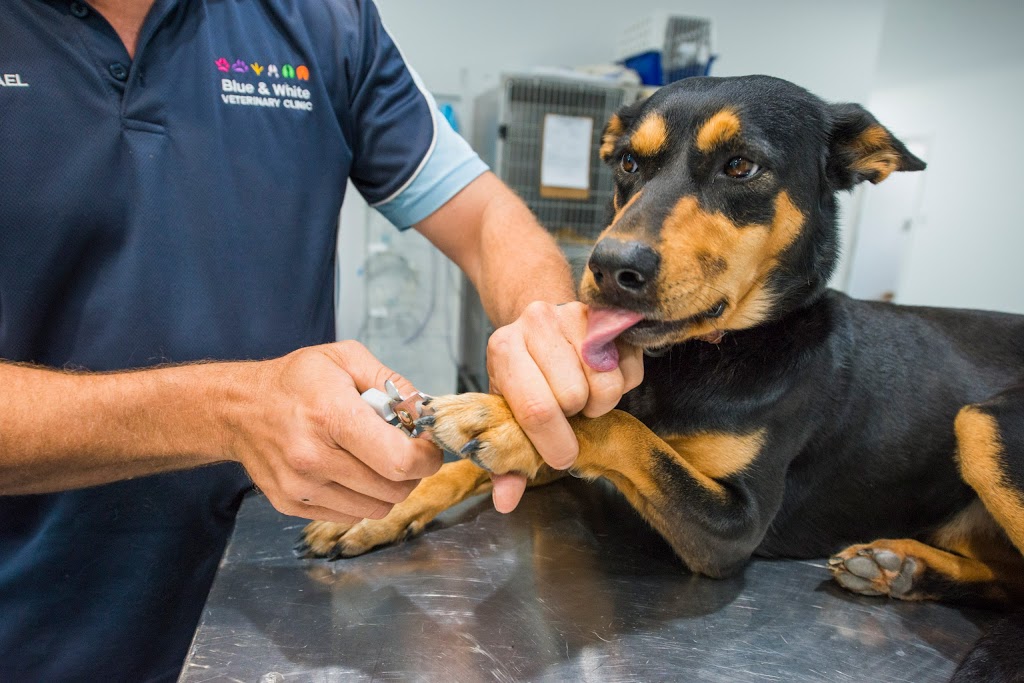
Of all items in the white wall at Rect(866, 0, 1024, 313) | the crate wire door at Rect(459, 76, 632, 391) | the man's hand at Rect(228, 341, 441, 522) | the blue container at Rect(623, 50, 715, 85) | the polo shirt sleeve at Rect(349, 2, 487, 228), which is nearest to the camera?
the man's hand at Rect(228, 341, 441, 522)

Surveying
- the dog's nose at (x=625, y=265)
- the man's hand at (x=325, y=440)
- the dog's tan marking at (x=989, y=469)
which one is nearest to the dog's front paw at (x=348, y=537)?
the man's hand at (x=325, y=440)

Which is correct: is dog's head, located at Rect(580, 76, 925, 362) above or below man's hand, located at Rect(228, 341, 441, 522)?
above

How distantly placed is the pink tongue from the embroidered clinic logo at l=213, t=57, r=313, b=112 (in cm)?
80

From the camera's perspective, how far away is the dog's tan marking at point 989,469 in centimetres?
100

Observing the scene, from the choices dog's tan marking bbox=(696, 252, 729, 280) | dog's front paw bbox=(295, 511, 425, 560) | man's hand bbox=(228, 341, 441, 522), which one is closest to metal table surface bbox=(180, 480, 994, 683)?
dog's front paw bbox=(295, 511, 425, 560)

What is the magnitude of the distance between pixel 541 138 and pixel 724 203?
7.45ft

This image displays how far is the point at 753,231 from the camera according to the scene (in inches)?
38.4

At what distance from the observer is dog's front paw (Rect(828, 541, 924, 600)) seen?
1039 mm

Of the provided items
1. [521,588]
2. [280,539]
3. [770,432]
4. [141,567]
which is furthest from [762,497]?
[141,567]

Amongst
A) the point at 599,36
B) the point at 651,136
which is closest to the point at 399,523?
the point at 651,136

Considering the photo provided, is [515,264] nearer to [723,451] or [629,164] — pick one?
[629,164]

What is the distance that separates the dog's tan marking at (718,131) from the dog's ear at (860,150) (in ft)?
0.80

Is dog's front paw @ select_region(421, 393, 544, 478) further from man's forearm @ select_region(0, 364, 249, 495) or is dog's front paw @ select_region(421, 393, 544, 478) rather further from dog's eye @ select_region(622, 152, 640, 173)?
dog's eye @ select_region(622, 152, 640, 173)

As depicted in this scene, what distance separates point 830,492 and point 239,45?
1383 millimetres
